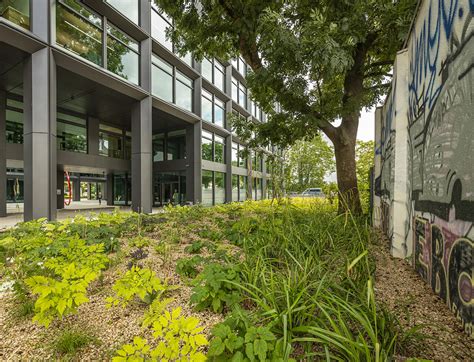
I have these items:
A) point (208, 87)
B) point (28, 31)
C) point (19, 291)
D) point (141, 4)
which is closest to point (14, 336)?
point (19, 291)

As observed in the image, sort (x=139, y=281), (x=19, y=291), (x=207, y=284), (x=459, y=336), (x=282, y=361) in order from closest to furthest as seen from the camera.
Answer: (x=282, y=361) → (x=459, y=336) → (x=139, y=281) → (x=207, y=284) → (x=19, y=291)

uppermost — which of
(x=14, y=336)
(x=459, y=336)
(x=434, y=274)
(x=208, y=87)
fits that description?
(x=208, y=87)

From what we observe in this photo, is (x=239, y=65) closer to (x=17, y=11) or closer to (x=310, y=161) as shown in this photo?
(x=310, y=161)

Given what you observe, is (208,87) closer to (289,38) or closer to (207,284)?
(289,38)

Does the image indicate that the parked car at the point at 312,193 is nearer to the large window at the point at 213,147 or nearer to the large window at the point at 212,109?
the large window at the point at 213,147

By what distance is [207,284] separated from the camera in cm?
238

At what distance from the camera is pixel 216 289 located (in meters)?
2.25

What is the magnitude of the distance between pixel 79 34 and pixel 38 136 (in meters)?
5.18

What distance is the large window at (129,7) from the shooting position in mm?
11998

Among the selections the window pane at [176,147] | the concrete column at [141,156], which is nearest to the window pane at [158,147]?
the window pane at [176,147]

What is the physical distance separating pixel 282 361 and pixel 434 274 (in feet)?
7.77

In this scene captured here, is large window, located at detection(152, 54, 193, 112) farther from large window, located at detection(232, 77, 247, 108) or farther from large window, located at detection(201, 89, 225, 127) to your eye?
large window, located at detection(232, 77, 247, 108)

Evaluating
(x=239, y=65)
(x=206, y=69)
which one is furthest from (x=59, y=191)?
(x=239, y=65)

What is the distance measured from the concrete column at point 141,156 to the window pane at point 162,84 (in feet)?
4.26
